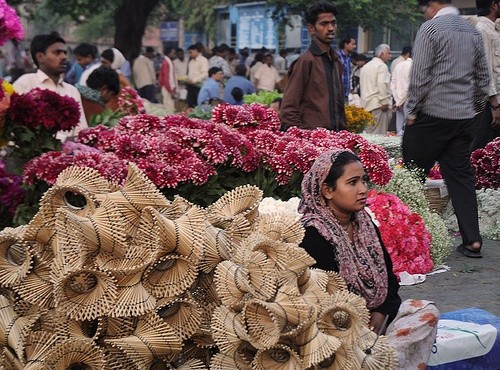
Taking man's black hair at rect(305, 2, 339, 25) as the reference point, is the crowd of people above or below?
below

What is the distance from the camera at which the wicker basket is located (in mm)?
8930

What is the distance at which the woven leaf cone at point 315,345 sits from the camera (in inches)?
125

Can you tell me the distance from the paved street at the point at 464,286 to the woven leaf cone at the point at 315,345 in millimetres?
3118

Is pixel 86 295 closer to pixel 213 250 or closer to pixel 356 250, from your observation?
pixel 213 250

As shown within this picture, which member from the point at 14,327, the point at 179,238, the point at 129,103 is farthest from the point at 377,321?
the point at 129,103

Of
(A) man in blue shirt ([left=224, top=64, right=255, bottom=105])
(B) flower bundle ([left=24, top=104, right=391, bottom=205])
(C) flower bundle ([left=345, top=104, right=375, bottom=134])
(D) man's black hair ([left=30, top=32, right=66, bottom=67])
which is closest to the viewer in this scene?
(B) flower bundle ([left=24, top=104, right=391, bottom=205])

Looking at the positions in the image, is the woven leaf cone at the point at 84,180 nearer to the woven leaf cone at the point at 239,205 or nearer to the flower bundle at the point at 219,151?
the woven leaf cone at the point at 239,205

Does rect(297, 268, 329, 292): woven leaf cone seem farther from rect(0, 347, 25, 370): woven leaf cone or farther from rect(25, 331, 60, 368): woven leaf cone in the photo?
rect(0, 347, 25, 370): woven leaf cone

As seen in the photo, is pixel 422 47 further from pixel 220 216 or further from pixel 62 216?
pixel 62 216

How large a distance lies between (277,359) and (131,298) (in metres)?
0.54

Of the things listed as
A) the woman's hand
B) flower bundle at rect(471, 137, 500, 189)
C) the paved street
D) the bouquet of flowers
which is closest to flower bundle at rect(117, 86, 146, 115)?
the bouquet of flowers

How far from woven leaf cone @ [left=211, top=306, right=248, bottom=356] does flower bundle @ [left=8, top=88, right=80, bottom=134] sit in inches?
108

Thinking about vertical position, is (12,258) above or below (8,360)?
above

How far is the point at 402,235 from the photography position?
6953 mm
